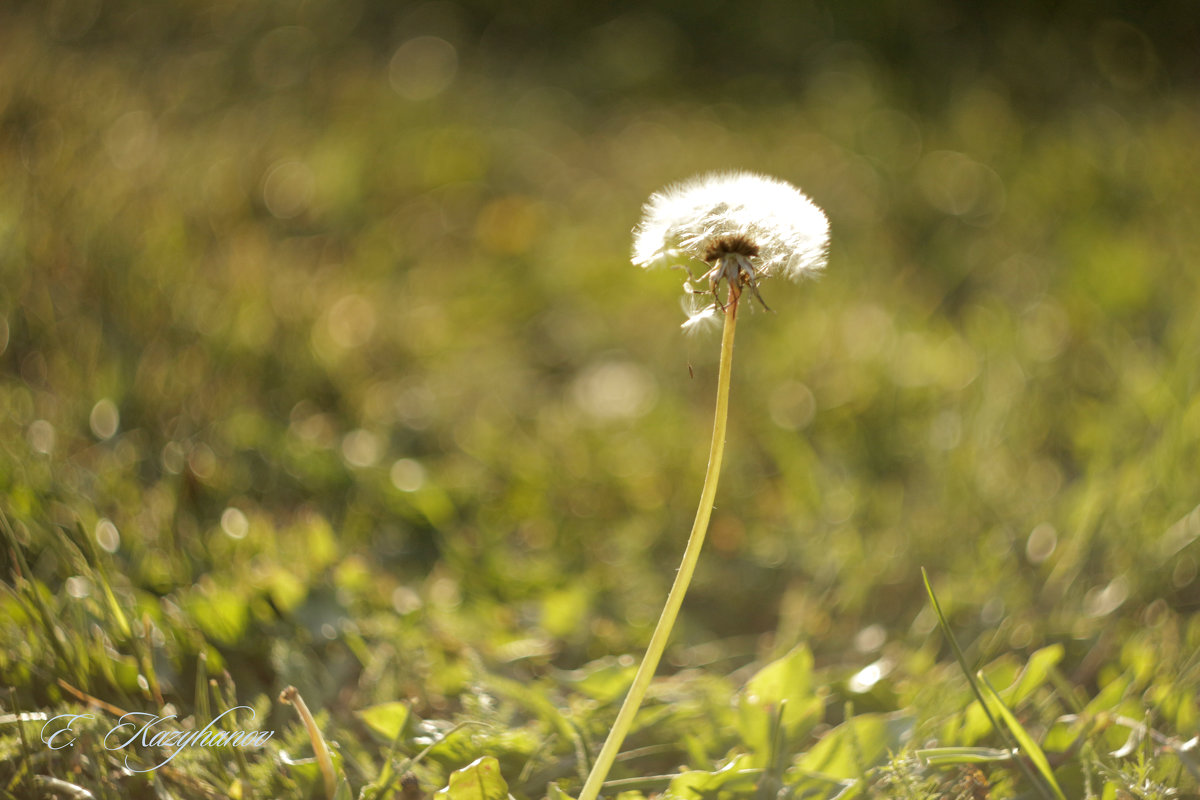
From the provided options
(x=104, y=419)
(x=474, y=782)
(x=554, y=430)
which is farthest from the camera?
(x=554, y=430)

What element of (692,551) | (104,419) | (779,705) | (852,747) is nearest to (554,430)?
(104,419)

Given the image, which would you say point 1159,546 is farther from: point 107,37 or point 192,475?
point 107,37

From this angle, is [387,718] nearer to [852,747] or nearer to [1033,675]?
[852,747]

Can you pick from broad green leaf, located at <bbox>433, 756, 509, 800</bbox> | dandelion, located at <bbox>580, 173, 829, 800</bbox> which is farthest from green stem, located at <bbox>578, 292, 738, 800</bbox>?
broad green leaf, located at <bbox>433, 756, 509, 800</bbox>

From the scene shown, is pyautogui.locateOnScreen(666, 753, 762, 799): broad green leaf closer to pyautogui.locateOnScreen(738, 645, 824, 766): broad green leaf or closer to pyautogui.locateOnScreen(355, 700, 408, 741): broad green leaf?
pyautogui.locateOnScreen(738, 645, 824, 766): broad green leaf

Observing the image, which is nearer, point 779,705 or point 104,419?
point 779,705

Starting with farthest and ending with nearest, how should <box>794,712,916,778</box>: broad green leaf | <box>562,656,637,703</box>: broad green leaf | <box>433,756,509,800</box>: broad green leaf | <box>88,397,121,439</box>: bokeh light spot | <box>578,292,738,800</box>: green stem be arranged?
<box>88,397,121,439</box>: bokeh light spot → <box>562,656,637,703</box>: broad green leaf → <box>794,712,916,778</box>: broad green leaf → <box>433,756,509,800</box>: broad green leaf → <box>578,292,738,800</box>: green stem

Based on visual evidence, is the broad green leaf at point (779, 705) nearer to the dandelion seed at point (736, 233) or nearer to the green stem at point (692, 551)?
the green stem at point (692, 551)
